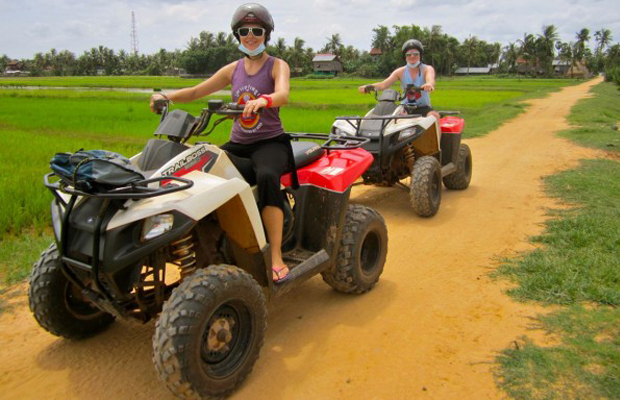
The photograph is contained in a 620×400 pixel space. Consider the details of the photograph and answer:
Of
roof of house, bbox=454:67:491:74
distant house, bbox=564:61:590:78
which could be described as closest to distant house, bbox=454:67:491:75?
roof of house, bbox=454:67:491:74

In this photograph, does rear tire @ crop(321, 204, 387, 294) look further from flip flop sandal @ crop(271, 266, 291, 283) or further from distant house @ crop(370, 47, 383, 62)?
distant house @ crop(370, 47, 383, 62)

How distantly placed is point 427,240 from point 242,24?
3.27 meters

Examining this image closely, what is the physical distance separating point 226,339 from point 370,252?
1.91 m

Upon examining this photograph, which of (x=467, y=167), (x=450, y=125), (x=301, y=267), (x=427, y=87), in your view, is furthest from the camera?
(x=467, y=167)

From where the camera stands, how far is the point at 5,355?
340 centimetres

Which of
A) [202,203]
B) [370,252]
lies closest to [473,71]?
[370,252]

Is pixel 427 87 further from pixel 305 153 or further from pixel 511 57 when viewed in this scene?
pixel 511 57

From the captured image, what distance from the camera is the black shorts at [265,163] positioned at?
11.0ft

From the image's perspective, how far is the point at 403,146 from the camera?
22.0 feet

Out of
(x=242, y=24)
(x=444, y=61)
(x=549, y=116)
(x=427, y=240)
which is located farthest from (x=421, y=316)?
(x=444, y=61)

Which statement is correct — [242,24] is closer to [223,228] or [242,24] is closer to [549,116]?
[223,228]

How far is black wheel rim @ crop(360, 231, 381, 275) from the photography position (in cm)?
436

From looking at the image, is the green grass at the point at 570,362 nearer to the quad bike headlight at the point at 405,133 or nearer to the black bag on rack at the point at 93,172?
the black bag on rack at the point at 93,172

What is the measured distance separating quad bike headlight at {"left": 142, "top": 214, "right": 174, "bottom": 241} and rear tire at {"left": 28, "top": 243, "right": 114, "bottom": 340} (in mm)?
788
